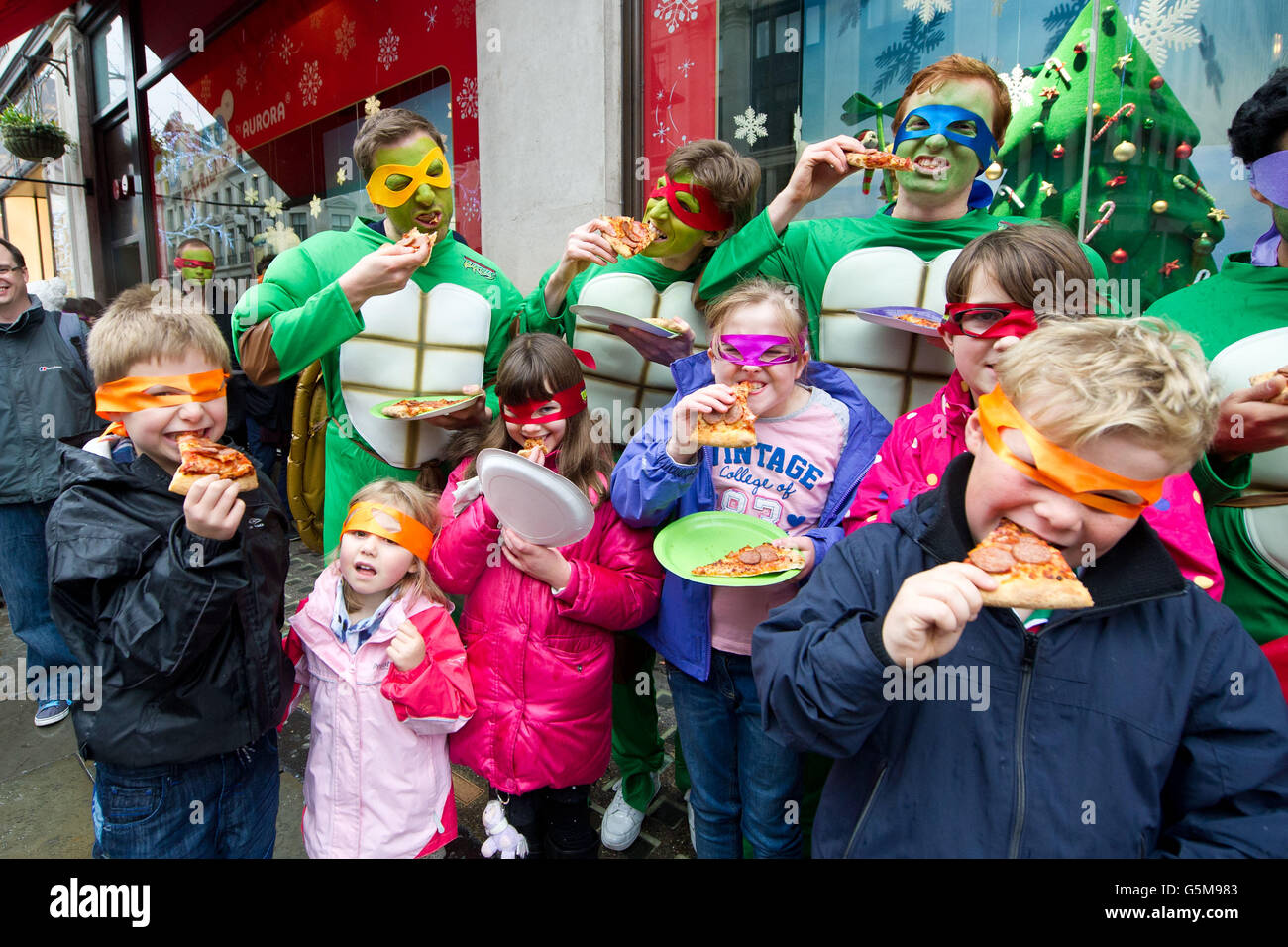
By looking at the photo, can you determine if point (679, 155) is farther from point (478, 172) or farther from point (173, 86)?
point (173, 86)

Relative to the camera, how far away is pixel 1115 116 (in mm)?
3404

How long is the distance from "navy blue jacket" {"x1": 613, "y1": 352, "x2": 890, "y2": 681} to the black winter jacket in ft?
3.49

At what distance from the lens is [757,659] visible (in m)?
1.49

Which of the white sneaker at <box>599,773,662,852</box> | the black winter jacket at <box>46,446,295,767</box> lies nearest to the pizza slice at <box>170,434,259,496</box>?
the black winter jacket at <box>46,446,295,767</box>

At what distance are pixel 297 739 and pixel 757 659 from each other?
2968 mm

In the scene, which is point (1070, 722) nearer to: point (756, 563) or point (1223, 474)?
point (756, 563)

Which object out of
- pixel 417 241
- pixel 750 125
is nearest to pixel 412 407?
pixel 417 241

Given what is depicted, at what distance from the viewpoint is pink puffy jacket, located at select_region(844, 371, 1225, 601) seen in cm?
157

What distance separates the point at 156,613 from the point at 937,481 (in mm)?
1963

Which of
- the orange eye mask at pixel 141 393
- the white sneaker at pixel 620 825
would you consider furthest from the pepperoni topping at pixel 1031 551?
the white sneaker at pixel 620 825

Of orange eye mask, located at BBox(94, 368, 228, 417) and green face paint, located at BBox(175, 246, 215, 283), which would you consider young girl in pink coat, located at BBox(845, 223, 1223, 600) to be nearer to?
orange eye mask, located at BBox(94, 368, 228, 417)

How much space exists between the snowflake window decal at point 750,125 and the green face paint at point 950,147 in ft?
7.57

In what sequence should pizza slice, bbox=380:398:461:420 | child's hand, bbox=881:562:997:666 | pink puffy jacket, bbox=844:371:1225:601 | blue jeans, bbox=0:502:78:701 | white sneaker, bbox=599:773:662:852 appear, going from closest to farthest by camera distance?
1. child's hand, bbox=881:562:997:666
2. pink puffy jacket, bbox=844:371:1225:601
3. pizza slice, bbox=380:398:461:420
4. white sneaker, bbox=599:773:662:852
5. blue jeans, bbox=0:502:78:701

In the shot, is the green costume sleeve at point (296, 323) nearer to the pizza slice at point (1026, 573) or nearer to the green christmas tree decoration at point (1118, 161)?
the pizza slice at point (1026, 573)
